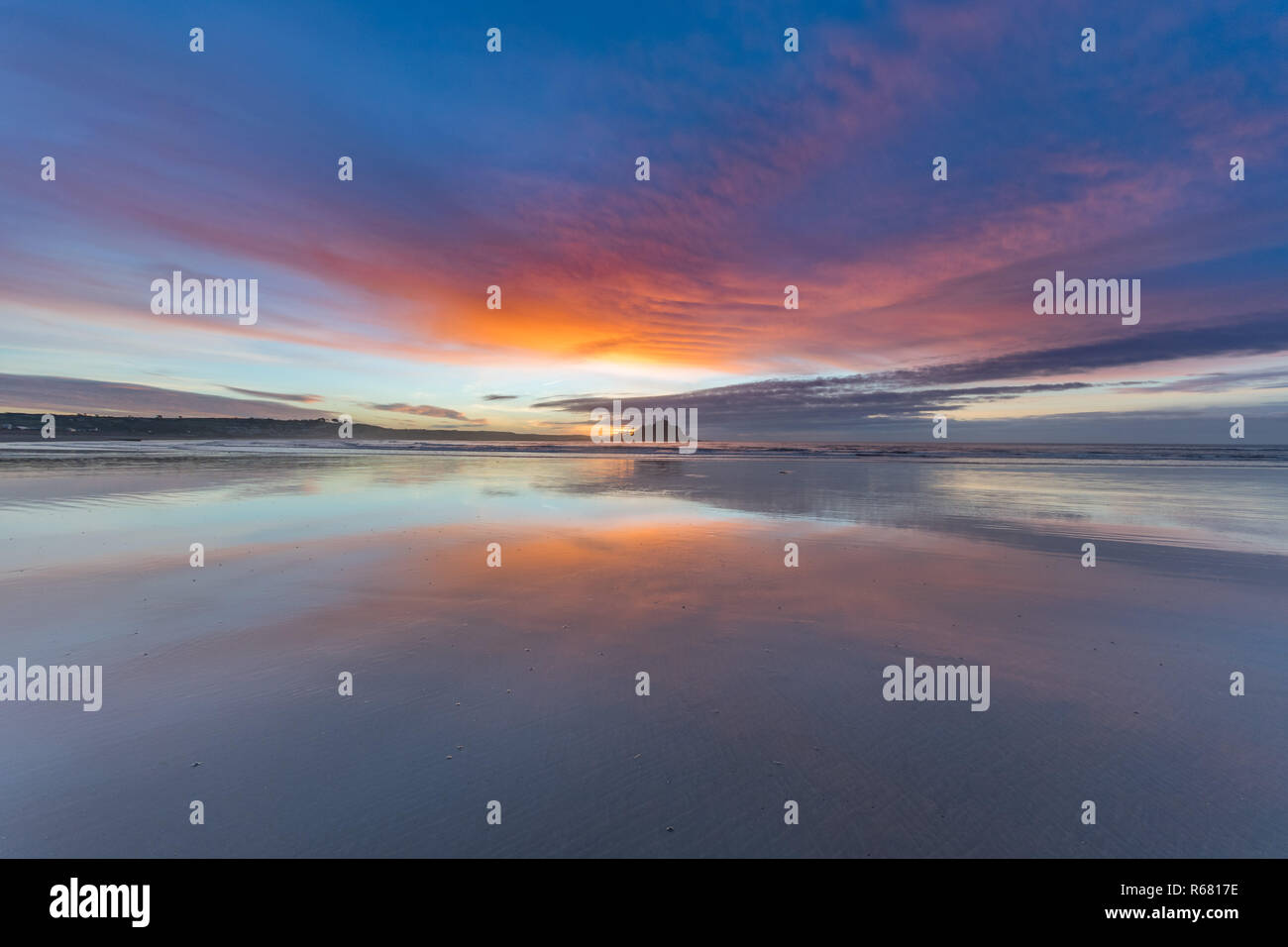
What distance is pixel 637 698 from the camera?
4.55m

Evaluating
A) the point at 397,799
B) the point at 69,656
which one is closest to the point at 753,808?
the point at 397,799

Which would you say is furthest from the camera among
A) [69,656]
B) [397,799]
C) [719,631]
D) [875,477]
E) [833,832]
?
[875,477]

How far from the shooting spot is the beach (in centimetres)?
308

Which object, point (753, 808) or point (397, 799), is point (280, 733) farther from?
point (753, 808)

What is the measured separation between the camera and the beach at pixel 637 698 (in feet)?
10.1

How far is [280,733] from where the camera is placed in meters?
3.92

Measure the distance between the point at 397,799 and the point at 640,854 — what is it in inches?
63.7

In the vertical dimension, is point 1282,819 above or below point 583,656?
below

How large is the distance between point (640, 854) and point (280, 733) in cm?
299
